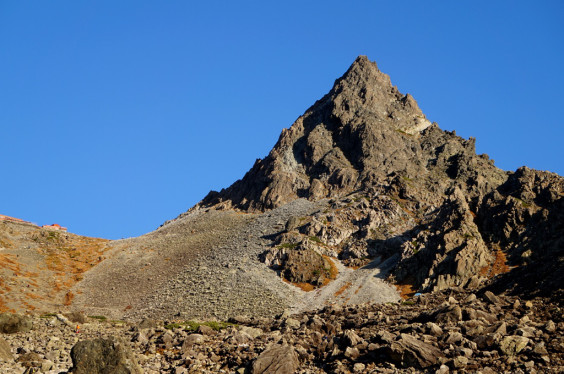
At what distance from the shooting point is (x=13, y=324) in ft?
190

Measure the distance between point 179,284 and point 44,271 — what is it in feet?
102

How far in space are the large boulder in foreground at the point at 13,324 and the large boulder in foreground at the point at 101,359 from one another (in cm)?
1962

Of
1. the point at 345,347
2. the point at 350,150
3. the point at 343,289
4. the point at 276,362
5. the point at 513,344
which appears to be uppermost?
the point at 350,150

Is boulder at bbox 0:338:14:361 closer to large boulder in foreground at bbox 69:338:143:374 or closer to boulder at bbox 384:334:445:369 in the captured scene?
large boulder in foreground at bbox 69:338:143:374

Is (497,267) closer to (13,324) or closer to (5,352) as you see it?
(13,324)

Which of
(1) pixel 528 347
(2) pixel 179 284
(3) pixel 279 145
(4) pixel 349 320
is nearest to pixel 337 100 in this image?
(3) pixel 279 145

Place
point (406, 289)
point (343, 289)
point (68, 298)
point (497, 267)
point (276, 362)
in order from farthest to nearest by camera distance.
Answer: point (68, 298) → point (343, 289) → point (406, 289) → point (497, 267) → point (276, 362)

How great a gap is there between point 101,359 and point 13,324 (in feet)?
70.6

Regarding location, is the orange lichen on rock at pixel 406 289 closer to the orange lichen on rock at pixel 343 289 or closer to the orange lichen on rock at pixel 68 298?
the orange lichen on rock at pixel 343 289

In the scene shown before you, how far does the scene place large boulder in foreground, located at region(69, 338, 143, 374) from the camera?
4088cm

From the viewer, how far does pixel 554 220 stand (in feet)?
310

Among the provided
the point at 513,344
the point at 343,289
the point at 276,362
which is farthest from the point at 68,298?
the point at 513,344

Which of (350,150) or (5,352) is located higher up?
(350,150)

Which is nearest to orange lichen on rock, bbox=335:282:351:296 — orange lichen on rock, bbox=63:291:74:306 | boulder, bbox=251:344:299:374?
orange lichen on rock, bbox=63:291:74:306
